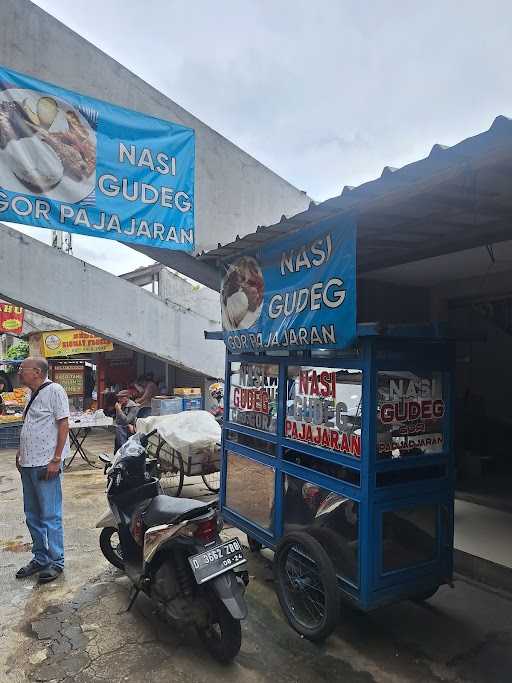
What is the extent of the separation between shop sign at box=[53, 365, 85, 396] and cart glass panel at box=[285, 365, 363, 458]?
12.2 m

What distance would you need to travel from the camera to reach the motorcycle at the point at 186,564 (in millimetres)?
2922

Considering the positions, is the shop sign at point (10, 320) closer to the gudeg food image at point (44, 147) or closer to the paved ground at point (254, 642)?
the gudeg food image at point (44, 147)

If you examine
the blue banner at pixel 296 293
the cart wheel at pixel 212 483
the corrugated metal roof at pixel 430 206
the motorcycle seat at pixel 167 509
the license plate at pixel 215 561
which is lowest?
the cart wheel at pixel 212 483

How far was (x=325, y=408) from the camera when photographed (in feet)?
11.4

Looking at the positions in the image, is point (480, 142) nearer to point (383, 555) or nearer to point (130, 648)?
point (383, 555)

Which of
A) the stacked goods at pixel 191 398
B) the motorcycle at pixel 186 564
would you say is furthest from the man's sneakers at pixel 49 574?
the stacked goods at pixel 191 398

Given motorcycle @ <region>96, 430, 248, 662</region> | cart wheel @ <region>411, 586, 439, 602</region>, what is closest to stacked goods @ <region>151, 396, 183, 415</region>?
motorcycle @ <region>96, 430, 248, 662</region>

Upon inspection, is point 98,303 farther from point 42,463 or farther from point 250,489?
point 250,489

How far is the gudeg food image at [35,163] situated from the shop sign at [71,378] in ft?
33.2

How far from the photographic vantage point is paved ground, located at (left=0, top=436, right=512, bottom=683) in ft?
9.40

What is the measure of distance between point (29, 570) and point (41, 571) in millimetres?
127

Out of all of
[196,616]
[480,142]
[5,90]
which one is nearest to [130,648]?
[196,616]

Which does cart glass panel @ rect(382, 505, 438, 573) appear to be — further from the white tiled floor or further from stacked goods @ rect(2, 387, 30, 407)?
stacked goods @ rect(2, 387, 30, 407)

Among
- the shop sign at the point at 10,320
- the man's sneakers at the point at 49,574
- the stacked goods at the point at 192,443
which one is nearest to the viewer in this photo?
the man's sneakers at the point at 49,574
